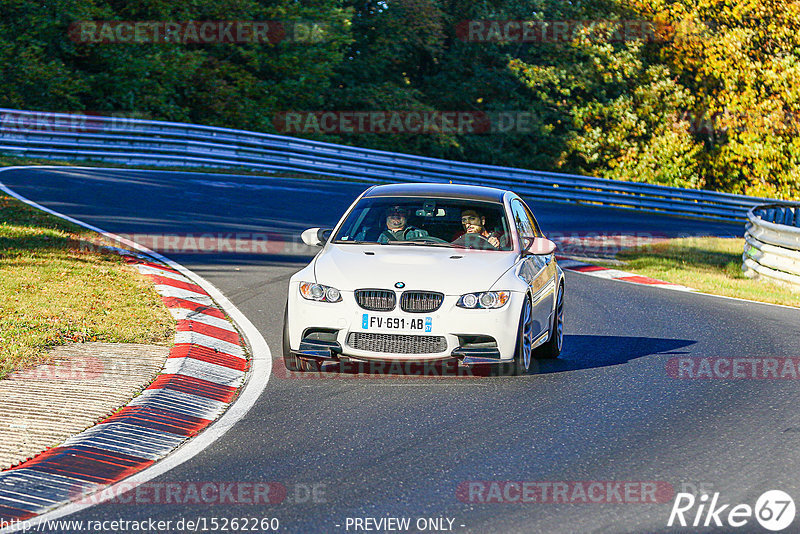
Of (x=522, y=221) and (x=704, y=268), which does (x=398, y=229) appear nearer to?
(x=522, y=221)

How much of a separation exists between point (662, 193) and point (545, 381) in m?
24.4

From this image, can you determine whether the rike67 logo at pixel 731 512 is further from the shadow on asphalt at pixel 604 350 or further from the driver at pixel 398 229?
the driver at pixel 398 229

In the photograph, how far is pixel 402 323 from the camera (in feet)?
27.2

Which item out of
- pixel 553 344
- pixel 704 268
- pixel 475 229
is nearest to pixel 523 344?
pixel 553 344

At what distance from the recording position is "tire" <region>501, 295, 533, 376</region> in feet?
28.3

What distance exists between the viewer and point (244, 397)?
8.03 metres

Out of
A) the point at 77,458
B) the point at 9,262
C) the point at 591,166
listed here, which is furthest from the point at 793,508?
the point at 591,166

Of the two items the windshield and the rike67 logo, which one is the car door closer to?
the windshield

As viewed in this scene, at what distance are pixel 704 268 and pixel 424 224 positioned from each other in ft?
34.1

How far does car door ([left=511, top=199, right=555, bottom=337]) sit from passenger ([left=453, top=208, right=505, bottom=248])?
239 millimetres

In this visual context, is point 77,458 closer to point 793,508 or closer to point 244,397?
point 244,397

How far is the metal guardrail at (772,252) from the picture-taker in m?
16.5

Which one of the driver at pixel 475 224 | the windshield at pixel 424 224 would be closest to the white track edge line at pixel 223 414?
the windshield at pixel 424 224

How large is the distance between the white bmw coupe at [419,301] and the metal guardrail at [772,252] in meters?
8.26
